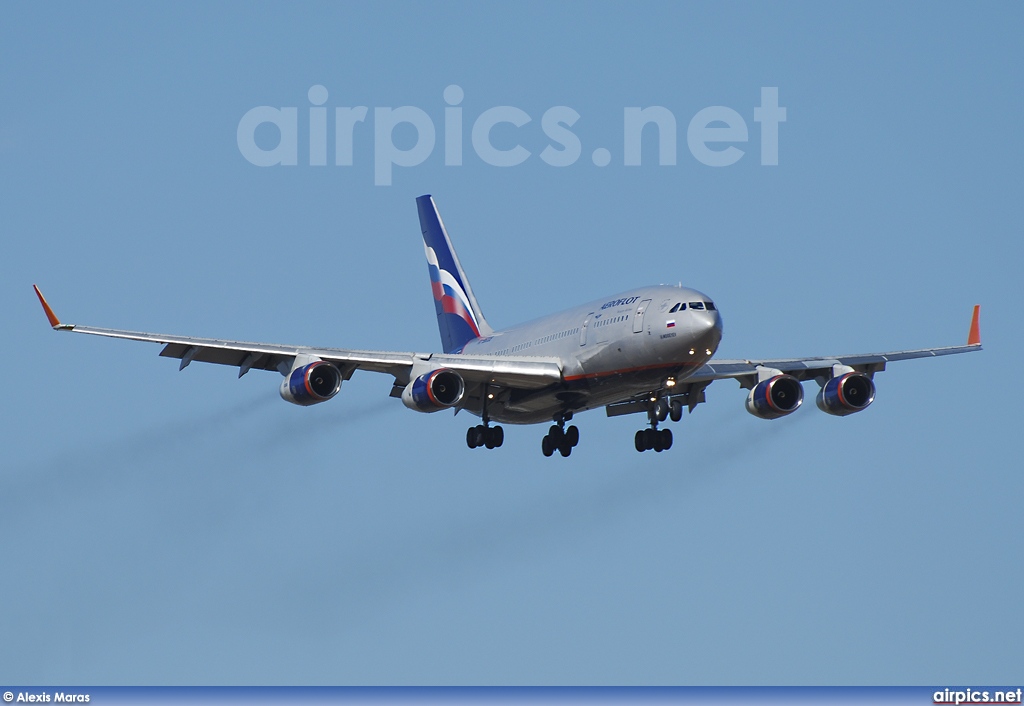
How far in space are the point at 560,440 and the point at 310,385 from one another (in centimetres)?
1040

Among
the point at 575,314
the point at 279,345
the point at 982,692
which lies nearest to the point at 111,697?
the point at 279,345

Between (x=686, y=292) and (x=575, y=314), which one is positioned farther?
(x=575, y=314)

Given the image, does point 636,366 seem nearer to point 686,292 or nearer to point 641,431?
point 686,292

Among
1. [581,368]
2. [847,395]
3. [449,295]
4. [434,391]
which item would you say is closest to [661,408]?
[581,368]

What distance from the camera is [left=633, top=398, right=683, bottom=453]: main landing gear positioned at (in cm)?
5169

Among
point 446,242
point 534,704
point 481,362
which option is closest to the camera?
point 534,704

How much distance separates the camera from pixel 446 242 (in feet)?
217

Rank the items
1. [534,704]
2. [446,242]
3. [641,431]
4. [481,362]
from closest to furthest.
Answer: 1. [534,704]
2. [481,362]
3. [641,431]
4. [446,242]

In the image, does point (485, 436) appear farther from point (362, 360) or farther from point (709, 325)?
point (709, 325)

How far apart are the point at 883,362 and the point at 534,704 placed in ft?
65.8

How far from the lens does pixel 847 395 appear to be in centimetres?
5184

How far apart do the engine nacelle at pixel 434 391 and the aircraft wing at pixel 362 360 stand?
53 cm

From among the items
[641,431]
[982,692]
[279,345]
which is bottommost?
[982,692]

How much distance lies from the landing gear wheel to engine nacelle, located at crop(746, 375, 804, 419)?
289 inches
